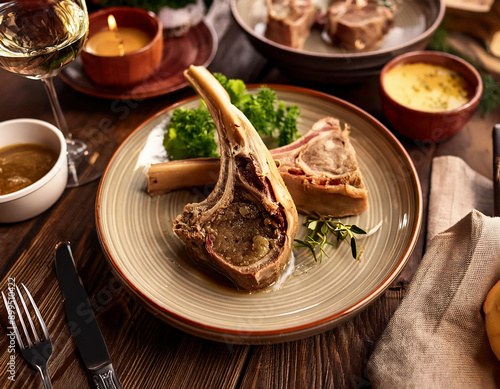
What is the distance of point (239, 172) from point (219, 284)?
0.44 meters

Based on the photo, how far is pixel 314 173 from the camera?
2.08m

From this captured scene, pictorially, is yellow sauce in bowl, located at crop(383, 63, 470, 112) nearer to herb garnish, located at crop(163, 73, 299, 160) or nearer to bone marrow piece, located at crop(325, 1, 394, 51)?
bone marrow piece, located at crop(325, 1, 394, 51)

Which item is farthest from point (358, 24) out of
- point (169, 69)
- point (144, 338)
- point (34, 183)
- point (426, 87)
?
point (144, 338)

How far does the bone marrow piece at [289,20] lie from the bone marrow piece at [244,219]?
1140mm

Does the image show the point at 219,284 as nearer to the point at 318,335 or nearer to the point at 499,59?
the point at 318,335

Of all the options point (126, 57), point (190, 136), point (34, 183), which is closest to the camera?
point (34, 183)

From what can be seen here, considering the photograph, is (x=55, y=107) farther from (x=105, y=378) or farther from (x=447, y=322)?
(x=447, y=322)

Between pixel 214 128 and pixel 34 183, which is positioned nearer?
pixel 34 183

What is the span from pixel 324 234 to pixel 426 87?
1.25 meters

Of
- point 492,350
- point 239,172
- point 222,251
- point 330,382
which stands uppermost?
point 239,172

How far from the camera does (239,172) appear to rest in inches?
75.7

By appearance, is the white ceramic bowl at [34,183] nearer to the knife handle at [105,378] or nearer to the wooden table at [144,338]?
the wooden table at [144,338]

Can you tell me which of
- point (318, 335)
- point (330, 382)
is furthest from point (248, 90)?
point (330, 382)

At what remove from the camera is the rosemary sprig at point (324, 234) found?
1.95 metres
